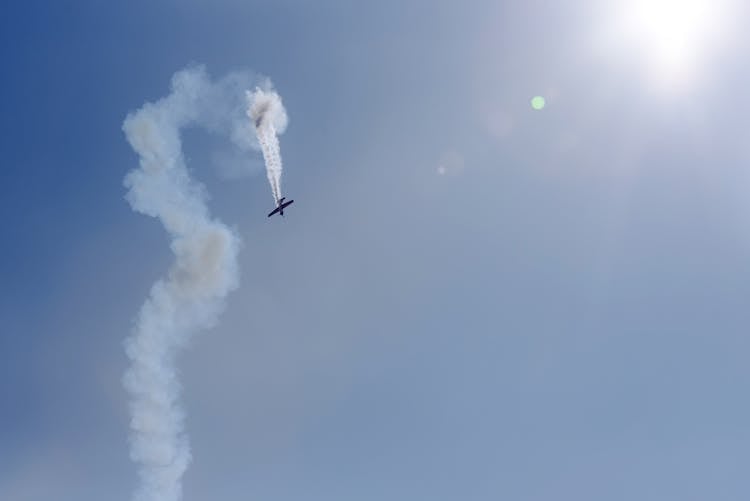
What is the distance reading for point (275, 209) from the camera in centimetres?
15162
